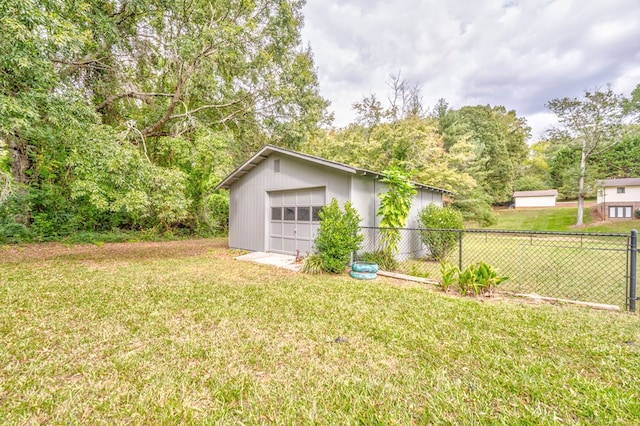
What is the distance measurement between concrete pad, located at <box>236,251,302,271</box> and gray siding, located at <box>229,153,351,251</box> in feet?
1.79

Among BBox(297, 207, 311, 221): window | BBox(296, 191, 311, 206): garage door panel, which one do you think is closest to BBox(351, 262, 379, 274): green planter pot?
BBox(297, 207, 311, 221): window

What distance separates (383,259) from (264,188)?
462 cm

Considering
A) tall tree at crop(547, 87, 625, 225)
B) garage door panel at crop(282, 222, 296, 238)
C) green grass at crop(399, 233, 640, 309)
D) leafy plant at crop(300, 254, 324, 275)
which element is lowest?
green grass at crop(399, 233, 640, 309)

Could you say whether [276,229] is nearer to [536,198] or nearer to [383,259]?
[383,259]

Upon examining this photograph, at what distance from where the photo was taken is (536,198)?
26672 mm

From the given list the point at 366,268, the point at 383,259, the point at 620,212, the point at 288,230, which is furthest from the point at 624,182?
the point at 288,230

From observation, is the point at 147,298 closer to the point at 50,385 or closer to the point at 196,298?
the point at 196,298

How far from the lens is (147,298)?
429 cm

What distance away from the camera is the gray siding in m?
7.08

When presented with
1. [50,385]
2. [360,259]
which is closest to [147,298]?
[50,385]

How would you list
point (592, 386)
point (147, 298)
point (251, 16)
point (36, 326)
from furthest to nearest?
point (251, 16)
point (147, 298)
point (36, 326)
point (592, 386)

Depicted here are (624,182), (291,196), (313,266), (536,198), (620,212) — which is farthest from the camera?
(536,198)

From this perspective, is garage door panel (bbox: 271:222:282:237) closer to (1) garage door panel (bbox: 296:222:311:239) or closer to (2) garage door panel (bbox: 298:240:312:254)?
(1) garage door panel (bbox: 296:222:311:239)

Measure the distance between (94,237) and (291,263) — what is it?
9332 mm
